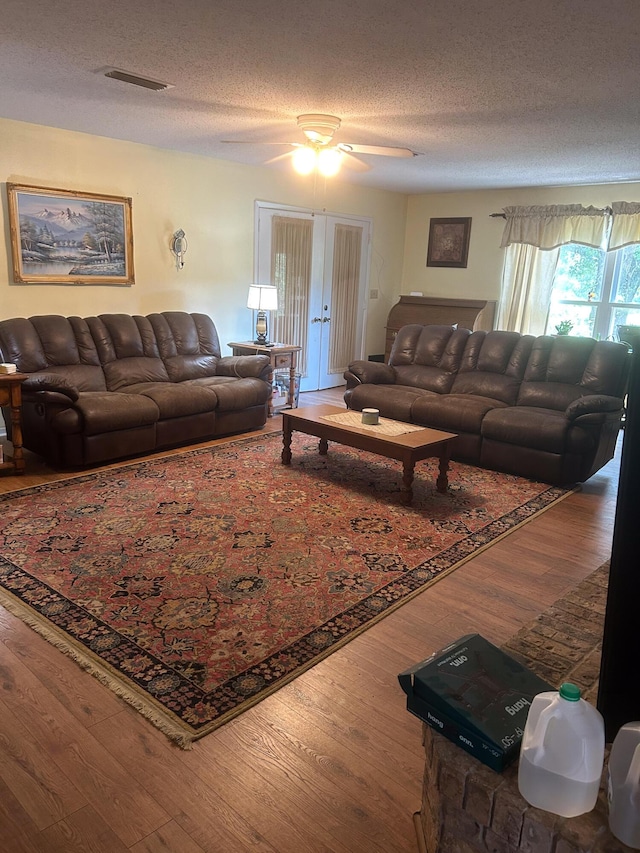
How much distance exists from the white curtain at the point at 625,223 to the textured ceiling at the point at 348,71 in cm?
126

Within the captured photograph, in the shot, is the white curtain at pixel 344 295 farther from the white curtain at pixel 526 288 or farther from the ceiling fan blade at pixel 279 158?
the white curtain at pixel 526 288

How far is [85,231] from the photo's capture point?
5133 mm

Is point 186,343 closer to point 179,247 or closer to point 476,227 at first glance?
point 179,247

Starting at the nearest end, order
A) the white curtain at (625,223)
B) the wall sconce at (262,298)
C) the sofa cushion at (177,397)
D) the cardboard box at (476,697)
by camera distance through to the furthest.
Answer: the cardboard box at (476,697)
the sofa cushion at (177,397)
the wall sconce at (262,298)
the white curtain at (625,223)

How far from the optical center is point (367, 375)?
5.62 metres

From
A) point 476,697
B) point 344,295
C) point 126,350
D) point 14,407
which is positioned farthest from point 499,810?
point 344,295

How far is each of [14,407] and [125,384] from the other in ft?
3.72

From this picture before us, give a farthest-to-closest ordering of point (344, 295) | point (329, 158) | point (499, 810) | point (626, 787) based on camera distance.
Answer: point (344, 295), point (329, 158), point (499, 810), point (626, 787)

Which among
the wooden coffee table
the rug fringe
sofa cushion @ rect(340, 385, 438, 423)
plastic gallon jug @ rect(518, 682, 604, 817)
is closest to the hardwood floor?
the rug fringe

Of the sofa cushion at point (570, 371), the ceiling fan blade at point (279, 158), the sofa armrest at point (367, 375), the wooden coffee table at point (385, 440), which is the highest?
the ceiling fan blade at point (279, 158)

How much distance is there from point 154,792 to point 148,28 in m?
2.92

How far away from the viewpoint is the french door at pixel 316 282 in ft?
22.1

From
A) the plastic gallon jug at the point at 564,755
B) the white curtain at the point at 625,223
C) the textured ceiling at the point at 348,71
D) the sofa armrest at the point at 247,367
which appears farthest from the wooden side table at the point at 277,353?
the plastic gallon jug at the point at 564,755

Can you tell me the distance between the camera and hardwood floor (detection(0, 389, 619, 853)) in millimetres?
1588
